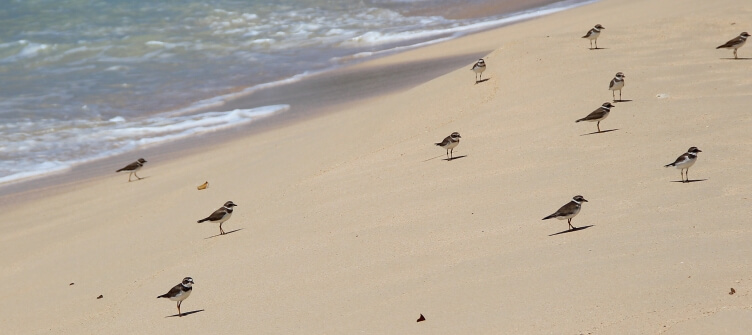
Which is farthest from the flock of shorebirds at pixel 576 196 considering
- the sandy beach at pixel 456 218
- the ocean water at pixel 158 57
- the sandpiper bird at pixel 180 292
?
the ocean water at pixel 158 57

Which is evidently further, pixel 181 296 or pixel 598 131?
pixel 598 131

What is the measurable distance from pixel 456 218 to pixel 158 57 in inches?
780

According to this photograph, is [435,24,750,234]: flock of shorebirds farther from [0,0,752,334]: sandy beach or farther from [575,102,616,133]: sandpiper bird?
[0,0,752,334]: sandy beach

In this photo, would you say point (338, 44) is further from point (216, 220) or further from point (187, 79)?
point (216, 220)

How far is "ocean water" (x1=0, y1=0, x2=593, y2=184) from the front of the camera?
17906mm

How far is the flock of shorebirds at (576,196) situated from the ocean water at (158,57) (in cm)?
389

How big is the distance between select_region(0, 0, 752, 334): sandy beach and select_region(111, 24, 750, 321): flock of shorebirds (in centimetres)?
15

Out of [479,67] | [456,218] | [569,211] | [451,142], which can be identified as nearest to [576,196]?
[569,211]

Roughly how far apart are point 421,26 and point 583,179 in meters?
20.2

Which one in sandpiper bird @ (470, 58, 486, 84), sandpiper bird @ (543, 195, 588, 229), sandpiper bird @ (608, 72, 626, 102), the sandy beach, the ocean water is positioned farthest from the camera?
the ocean water

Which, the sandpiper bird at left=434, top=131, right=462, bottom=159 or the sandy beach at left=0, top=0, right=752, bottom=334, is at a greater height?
the sandpiper bird at left=434, top=131, right=462, bottom=159

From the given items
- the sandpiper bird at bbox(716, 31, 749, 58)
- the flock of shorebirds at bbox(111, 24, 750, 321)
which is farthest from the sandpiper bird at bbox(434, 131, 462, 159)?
the sandpiper bird at bbox(716, 31, 749, 58)

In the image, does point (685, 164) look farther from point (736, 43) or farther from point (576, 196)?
point (736, 43)

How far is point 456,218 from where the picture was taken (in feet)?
29.0
